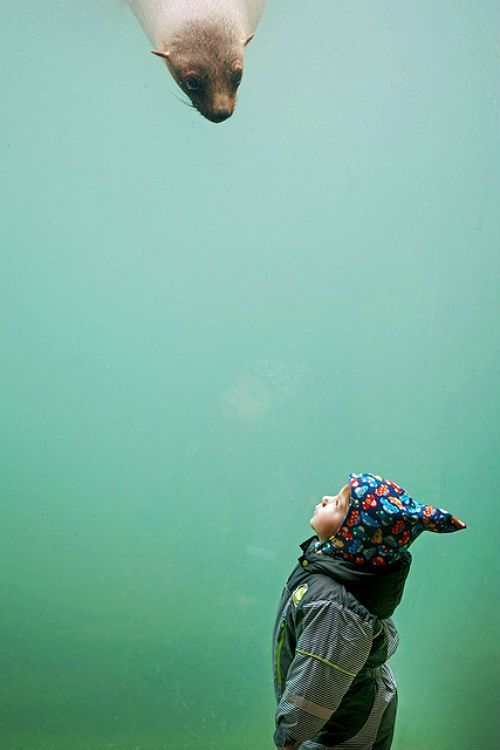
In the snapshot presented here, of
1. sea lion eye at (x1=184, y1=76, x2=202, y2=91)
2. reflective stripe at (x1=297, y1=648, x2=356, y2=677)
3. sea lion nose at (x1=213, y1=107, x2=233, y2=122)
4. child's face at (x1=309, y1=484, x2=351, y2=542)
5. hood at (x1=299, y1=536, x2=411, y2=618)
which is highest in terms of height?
sea lion eye at (x1=184, y1=76, x2=202, y2=91)

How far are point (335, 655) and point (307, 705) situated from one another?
0.14m

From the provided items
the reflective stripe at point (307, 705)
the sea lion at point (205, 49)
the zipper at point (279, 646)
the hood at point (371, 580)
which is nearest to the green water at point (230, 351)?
the sea lion at point (205, 49)

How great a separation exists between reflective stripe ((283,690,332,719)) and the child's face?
1.32 ft

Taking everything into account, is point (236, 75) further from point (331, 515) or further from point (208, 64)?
point (331, 515)

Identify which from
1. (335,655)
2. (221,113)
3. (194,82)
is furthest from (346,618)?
(194,82)

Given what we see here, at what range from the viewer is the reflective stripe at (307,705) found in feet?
5.86

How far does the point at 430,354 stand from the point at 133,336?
3.96 ft

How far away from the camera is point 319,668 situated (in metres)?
1.79

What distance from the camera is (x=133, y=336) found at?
111 inches

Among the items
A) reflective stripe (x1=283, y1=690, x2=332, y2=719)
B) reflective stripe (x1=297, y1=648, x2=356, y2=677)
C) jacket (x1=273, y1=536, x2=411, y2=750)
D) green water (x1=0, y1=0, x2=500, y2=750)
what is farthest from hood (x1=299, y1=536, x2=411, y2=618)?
green water (x1=0, y1=0, x2=500, y2=750)

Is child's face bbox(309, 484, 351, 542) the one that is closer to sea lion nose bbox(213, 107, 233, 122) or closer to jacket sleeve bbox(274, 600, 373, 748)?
jacket sleeve bbox(274, 600, 373, 748)

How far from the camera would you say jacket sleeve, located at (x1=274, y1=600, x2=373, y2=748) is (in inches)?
70.4

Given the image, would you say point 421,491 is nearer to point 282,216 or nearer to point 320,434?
point 320,434

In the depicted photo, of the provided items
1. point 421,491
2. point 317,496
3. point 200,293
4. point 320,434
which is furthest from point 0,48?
point 421,491
